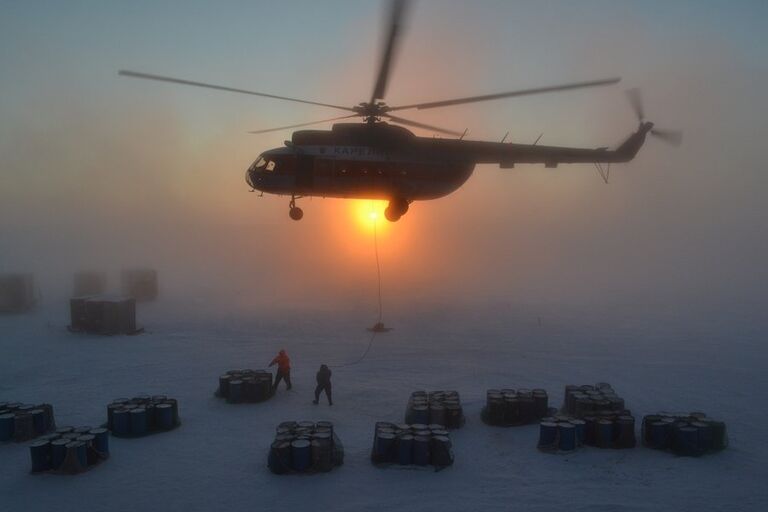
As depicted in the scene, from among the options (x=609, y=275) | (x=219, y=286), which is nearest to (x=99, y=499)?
(x=219, y=286)

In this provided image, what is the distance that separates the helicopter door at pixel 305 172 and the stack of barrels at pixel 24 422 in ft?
26.9

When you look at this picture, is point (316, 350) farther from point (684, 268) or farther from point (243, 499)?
point (684, 268)

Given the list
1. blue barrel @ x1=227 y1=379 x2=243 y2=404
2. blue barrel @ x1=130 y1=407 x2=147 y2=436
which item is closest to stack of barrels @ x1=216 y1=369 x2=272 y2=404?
blue barrel @ x1=227 y1=379 x2=243 y2=404

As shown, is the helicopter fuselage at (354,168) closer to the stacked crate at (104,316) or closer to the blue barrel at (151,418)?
the blue barrel at (151,418)

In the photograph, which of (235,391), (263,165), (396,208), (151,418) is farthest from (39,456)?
(396,208)

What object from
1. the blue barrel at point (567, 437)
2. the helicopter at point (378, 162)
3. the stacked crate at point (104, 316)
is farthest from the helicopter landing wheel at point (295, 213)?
the stacked crate at point (104, 316)

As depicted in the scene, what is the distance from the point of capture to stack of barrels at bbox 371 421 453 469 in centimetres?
1088

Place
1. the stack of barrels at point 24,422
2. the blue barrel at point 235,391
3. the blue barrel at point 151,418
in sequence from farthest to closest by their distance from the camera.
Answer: the blue barrel at point 235,391 → the blue barrel at point 151,418 → the stack of barrels at point 24,422

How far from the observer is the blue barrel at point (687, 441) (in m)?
11.5

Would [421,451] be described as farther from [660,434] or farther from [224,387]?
[224,387]

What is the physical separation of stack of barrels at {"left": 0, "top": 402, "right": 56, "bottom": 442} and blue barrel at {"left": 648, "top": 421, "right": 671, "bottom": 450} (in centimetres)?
1427

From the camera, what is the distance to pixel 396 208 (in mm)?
13578

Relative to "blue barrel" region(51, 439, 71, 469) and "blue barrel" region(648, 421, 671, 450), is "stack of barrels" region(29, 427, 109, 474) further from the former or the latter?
"blue barrel" region(648, 421, 671, 450)

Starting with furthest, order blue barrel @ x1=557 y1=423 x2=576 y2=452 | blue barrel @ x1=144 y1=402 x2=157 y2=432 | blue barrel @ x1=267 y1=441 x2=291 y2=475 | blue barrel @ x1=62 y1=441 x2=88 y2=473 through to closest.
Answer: blue barrel @ x1=144 y1=402 x2=157 y2=432, blue barrel @ x1=557 y1=423 x2=576 y2=452, blue barrel @ x1=267 y1=441 x2=291 y2=475, blue barrel @ x1=62 y1=441 x2=88 y2=473
